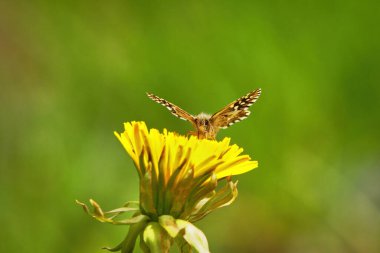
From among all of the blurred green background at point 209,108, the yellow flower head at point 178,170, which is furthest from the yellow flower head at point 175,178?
the blurred green background at point 209,108

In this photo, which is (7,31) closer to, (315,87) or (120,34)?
(120,34)

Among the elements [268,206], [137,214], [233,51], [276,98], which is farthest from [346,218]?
[137,214]

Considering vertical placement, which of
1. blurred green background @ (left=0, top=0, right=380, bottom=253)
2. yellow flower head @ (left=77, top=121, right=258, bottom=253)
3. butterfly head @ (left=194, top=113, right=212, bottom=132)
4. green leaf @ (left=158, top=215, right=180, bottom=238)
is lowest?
green leaf @ (left=158, top=215, right=180, bottom=238)

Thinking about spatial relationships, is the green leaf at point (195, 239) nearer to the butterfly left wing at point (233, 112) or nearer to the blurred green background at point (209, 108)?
the butterfly left wing at point (233, 112)

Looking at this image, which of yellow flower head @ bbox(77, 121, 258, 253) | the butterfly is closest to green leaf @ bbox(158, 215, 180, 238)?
yellow flower head @ bbox(77, 121, 258, 253)

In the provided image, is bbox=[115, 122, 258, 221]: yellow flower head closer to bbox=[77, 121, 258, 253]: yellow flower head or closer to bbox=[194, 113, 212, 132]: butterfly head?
bbox=[77, 121, 258, 253]: yellow flower head

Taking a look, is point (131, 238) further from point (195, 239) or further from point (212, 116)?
point (212, 116)
